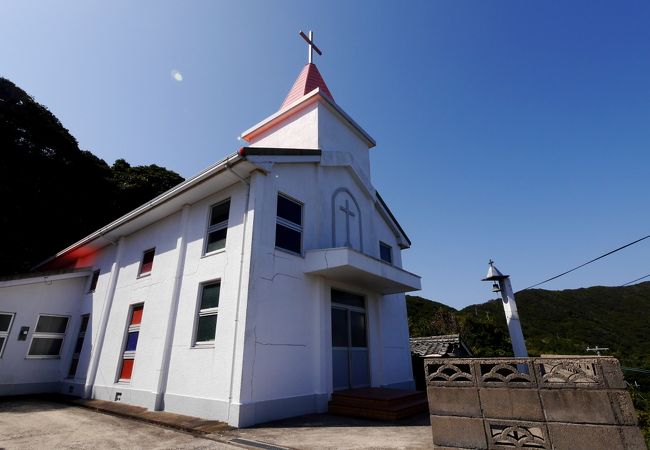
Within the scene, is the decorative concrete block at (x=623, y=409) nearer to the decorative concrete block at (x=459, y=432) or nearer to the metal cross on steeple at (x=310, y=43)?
the decorative concrete block at (x=459, y=432)

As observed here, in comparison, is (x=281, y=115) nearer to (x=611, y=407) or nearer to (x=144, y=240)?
(x=144, y=240)

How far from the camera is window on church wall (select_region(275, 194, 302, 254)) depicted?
857 centimetres

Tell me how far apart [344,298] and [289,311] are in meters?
2.51

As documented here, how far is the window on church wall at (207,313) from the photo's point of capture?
7.85 metres

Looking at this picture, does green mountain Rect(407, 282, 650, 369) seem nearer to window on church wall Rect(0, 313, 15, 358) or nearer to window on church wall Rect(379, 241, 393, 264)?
window on church wall Rect(379, 241, 393, 264)

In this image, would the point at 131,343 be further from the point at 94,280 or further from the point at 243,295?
the point at 243,295

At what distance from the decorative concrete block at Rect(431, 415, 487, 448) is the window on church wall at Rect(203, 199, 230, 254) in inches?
250

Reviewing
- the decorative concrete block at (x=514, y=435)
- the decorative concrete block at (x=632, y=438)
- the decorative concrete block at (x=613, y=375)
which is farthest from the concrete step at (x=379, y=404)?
the decorative concrete block at (x=613, y=375)

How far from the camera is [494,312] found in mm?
34344

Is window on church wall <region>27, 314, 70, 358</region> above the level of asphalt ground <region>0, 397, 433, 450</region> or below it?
above

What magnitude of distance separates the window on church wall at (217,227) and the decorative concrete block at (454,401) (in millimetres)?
6140

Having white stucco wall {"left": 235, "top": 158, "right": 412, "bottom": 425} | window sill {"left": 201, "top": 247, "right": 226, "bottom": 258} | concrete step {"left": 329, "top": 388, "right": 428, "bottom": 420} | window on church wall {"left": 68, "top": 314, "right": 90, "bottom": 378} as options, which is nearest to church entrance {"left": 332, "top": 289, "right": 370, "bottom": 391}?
white stucco wall {"left": 235, "top": 158, "right": 412, "bottom": 425}

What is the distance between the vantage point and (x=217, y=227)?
8883 mm

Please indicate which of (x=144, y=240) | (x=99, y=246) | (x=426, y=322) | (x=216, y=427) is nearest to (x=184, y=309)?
(x=216, y=427)
